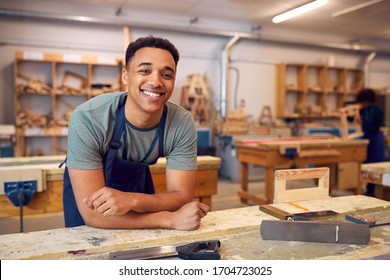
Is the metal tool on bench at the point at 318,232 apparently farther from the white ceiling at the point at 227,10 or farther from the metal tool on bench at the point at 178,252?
the white ceiling at the point at 227,10

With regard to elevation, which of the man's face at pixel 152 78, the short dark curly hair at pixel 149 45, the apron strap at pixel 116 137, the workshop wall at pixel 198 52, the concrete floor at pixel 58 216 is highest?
the workshop wall at pixel 198 52

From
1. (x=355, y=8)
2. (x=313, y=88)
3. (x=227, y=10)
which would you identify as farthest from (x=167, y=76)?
(x=313, y=88)

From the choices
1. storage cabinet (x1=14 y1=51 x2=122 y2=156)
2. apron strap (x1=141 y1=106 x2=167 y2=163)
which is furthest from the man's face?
storage cabinet (x1=14 y1=51 x2=122 y2=156)

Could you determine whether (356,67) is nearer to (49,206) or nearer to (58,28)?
(58,28)

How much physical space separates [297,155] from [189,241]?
2796 millimetres

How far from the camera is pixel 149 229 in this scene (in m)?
1.20

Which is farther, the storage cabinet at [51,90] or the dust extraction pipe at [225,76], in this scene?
the dust extraction pipe at [225,76]

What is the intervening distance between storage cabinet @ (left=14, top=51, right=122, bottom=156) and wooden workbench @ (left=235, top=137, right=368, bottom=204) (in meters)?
2.44

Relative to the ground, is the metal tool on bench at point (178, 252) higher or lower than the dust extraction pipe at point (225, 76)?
lower

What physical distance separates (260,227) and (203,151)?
4553 millimetres

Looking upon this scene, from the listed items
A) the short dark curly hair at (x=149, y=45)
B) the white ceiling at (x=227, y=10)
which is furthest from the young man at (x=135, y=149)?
the white ceiling at (x=227, y=10)

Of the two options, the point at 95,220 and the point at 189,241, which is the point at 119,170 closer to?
the point at 95,220

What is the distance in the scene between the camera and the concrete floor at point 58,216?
301 cm

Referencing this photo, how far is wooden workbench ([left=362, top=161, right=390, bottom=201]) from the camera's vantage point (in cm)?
203
